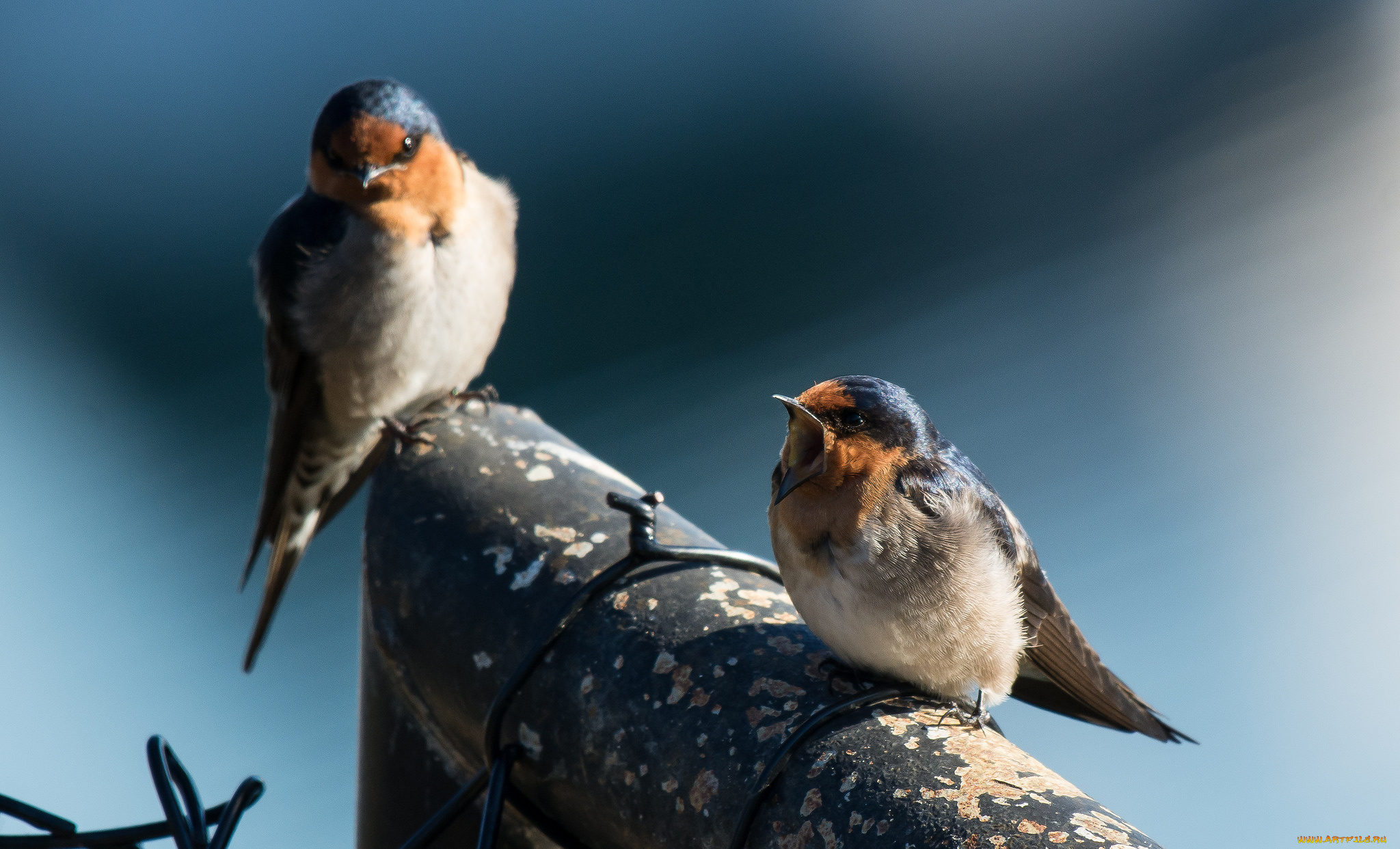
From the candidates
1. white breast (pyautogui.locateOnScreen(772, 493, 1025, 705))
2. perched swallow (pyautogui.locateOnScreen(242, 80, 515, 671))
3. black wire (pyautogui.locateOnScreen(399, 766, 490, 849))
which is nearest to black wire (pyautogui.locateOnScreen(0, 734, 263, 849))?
black wire (pyautogui.locateOnScreen(399, 766, 490, 849))

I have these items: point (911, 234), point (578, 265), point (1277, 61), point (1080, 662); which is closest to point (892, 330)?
point (911, 234)

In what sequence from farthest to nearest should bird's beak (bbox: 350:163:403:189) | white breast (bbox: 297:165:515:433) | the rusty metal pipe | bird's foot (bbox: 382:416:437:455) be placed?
white breast (bbox: 297:165:515:433), bird's beak (bbox: 350:163:403:189), bird's foot (bbox: 382:416:437:455), the rusty metal pipe

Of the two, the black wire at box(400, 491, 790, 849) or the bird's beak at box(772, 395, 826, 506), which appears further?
the bird's beak at box(772, 395, 826, 506)

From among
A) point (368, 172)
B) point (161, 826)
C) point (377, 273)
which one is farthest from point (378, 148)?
point (161, 826)

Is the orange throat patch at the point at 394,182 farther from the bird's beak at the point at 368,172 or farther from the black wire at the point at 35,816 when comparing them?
the black wire at the point at 35,816

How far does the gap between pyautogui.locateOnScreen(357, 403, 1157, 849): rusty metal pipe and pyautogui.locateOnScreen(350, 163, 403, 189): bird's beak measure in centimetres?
160

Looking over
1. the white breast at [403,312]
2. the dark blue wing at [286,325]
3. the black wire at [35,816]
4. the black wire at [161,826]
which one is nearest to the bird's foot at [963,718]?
the black wire at [161,826]

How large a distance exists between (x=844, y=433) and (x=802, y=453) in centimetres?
5

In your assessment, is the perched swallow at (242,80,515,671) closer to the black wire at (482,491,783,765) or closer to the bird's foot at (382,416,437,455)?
the bird's foot at (382,416,437,455)

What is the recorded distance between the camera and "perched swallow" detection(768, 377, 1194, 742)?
4.40ft

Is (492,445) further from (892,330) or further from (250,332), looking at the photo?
(250,332)

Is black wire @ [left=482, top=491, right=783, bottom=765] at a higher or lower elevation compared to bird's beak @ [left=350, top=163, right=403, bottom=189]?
lower

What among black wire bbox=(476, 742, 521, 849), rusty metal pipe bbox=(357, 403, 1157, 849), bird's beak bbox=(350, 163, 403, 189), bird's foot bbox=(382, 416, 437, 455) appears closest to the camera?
rusty metal pipe bbox=(357, 403, 1157, 849)

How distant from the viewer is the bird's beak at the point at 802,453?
136cm
